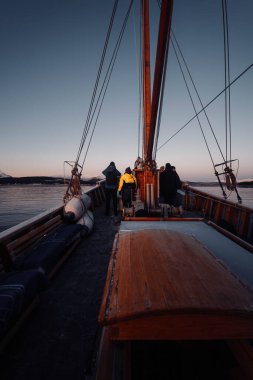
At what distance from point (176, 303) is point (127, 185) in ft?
21.5

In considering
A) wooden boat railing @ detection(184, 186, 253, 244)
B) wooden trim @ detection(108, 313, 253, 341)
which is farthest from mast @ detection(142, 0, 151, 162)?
wooden trim @ detection(108, 313, 253, 341)

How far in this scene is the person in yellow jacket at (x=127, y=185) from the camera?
25.8 ft

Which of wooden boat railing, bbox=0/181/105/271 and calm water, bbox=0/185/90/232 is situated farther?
calm water, bbox=0/185/90/232

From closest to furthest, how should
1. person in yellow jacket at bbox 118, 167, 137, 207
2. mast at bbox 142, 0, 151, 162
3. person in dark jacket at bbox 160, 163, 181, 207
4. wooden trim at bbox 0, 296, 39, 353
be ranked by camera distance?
wooden trim at bbox 0, 296, 39, 353, person in dark jacket at bbox 160, 163, 181, 207, person in yellow jacket at bbox 118, 167, 137, 207, mast at bbox 142, 0, 151, 162

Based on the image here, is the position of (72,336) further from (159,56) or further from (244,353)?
(159,56)

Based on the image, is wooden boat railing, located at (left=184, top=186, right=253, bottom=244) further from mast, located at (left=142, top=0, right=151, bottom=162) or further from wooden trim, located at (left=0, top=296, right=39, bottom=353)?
wooden trim, located at (left=0, top=296, right=39, bottom=353)

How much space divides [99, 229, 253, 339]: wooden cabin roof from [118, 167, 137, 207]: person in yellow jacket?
5.88 metres

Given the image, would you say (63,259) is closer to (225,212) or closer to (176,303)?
(176,303)

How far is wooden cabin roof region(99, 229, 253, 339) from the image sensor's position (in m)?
1.48

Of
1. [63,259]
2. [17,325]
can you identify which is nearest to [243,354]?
[17,325]

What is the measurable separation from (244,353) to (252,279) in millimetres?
→ 1164

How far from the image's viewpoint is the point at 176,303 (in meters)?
1.51

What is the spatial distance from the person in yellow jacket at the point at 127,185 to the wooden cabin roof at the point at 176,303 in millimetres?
5878

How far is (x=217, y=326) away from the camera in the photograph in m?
1.51
